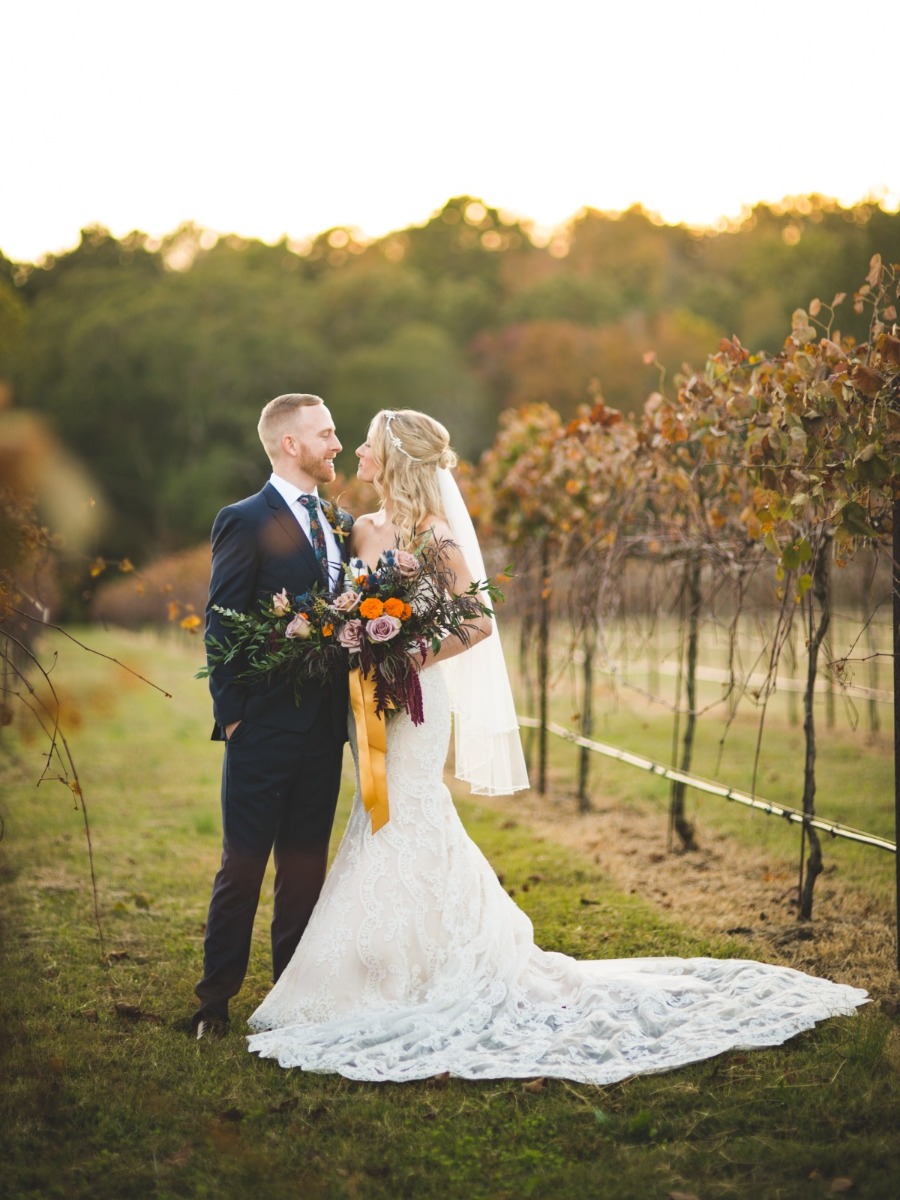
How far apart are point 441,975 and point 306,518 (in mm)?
1802

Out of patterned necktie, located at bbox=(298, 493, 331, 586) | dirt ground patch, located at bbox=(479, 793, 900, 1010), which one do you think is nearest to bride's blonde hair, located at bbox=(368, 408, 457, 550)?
patterned necktie, located at bbox=(298, 493, 331, 586)

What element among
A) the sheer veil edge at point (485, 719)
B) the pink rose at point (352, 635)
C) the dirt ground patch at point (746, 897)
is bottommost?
the dirt ground patch at point (746, 897)

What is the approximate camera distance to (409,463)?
13.7 feet

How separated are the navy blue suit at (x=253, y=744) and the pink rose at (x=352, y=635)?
1.04ft

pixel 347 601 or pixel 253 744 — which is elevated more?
pixel 347 601

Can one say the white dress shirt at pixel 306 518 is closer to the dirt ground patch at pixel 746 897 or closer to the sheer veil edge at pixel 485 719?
the sheer veil edge at pixel 485 719

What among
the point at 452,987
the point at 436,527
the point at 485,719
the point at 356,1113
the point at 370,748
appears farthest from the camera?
the point at 485,719

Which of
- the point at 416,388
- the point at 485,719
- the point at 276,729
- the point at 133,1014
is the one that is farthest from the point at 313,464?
the point at 416,388

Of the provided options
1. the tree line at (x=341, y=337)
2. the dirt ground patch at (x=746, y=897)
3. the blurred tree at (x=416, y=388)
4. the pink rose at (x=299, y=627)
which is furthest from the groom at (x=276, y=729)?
the blurred tree at (x=416, y=388)

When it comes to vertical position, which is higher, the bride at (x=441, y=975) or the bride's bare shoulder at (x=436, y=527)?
the bride's bare shoulder at (x=436, y=527)

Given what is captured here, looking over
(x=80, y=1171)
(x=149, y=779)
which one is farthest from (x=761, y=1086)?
(x=149, y=779)

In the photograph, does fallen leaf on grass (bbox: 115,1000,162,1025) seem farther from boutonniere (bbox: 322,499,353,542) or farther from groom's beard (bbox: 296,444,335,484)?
groom's beard (bbox: 296,444,335,484)

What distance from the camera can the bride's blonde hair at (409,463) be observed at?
164 inches

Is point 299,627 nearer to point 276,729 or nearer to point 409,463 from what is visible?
point 276,729
